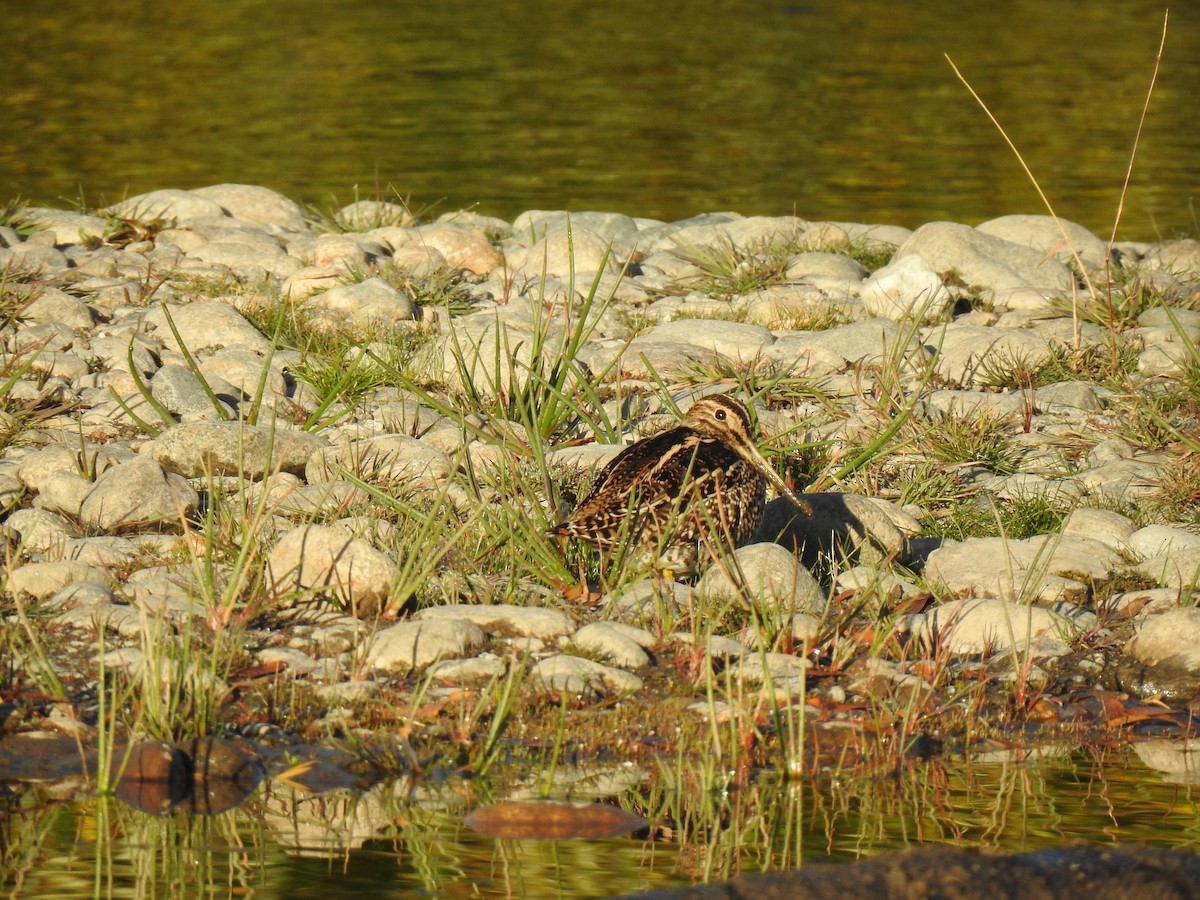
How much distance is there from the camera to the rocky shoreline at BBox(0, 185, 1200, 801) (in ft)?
18.1

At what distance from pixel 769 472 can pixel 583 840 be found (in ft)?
7.60

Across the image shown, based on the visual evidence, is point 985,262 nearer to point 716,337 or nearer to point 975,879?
point 716,337

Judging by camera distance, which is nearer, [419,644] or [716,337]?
[419,644]

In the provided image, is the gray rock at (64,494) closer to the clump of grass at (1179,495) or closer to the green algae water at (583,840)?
the green algae water at (583,840)

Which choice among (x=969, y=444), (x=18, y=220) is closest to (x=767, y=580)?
(x=969, y=444)

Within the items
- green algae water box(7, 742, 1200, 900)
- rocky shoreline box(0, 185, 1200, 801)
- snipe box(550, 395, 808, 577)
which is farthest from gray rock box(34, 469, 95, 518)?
green algae water box(7, 742, 1200, 900)

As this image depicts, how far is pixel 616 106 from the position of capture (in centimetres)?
1950

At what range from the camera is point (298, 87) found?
20.7 metres

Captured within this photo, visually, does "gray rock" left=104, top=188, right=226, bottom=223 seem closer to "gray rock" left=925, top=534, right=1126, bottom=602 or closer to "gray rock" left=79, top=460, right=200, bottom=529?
"gray rock" left=79, top=460, right=200, bottom=529

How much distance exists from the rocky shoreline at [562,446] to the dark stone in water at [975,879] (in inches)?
50.4

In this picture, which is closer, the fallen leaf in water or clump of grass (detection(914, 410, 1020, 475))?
the fallen leaf in water

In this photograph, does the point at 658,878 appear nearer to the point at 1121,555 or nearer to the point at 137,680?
Answer: the point at 137,680

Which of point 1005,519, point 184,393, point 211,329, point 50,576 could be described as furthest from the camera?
point 211,329

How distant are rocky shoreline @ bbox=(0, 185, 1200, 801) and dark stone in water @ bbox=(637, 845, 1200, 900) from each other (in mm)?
1281
